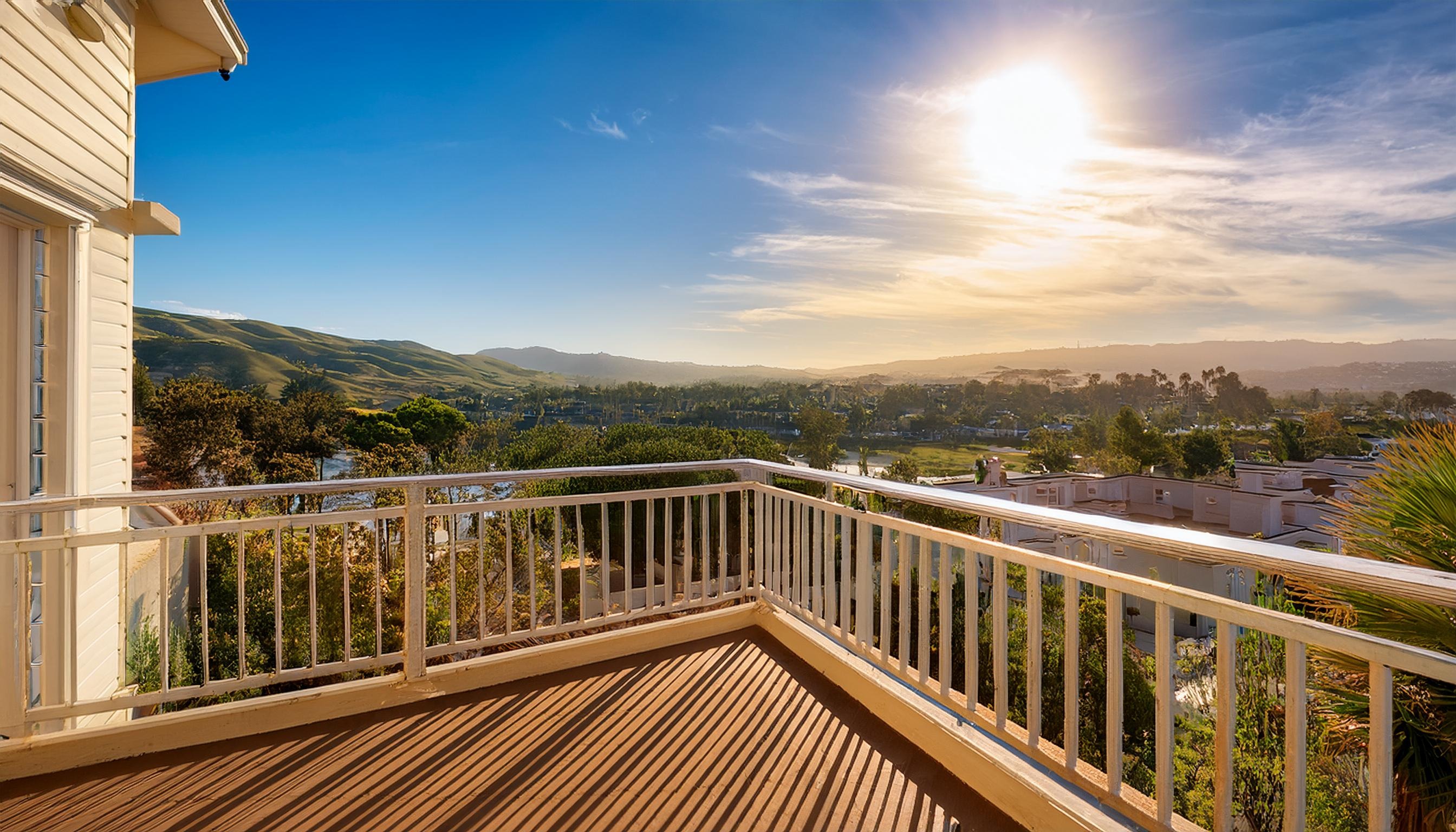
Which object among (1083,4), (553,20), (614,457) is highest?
(1083,4)

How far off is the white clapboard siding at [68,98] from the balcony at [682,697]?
1559 mm

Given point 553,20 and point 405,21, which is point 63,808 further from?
point 405,21

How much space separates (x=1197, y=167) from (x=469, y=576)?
3630 centimetres

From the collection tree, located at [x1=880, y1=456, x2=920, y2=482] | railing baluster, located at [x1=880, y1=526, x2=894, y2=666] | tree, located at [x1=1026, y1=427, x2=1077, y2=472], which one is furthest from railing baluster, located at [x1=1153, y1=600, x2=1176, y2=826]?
tree, located at [x1=1026, y1=427, x2=1077, y2=472]

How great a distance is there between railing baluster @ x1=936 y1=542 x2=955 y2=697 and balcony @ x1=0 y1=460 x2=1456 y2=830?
0.01 meters

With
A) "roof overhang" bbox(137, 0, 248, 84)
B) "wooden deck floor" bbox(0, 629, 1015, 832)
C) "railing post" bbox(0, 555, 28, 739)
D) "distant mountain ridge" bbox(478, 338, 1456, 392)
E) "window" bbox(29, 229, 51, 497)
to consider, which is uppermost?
"distant mountain ridge" bbox(478, 338, 1456, 392)

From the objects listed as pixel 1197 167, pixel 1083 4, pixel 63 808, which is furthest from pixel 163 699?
pixel 1197 167

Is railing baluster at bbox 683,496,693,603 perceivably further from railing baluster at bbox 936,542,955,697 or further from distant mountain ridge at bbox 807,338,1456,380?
distant mountain ridge at bbox 807,338,1456,380

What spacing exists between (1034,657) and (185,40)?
5.57m

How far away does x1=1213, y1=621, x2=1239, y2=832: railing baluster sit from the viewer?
4.02 feet

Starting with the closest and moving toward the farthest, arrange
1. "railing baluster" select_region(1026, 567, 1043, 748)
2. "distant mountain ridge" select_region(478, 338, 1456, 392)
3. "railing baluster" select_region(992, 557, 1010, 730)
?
"railing baluster" select_region(1026, 567, 1043, 748) → "railing baluster" select_region(992, 557, 1010, 730) → "distant mountain ridge" select_region(478, 338, 1456, 392)

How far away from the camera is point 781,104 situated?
48.5 ft

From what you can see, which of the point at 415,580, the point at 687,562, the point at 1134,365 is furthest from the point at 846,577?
the point at 1134,365

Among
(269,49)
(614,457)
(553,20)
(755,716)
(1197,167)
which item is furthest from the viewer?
(1197,167)
